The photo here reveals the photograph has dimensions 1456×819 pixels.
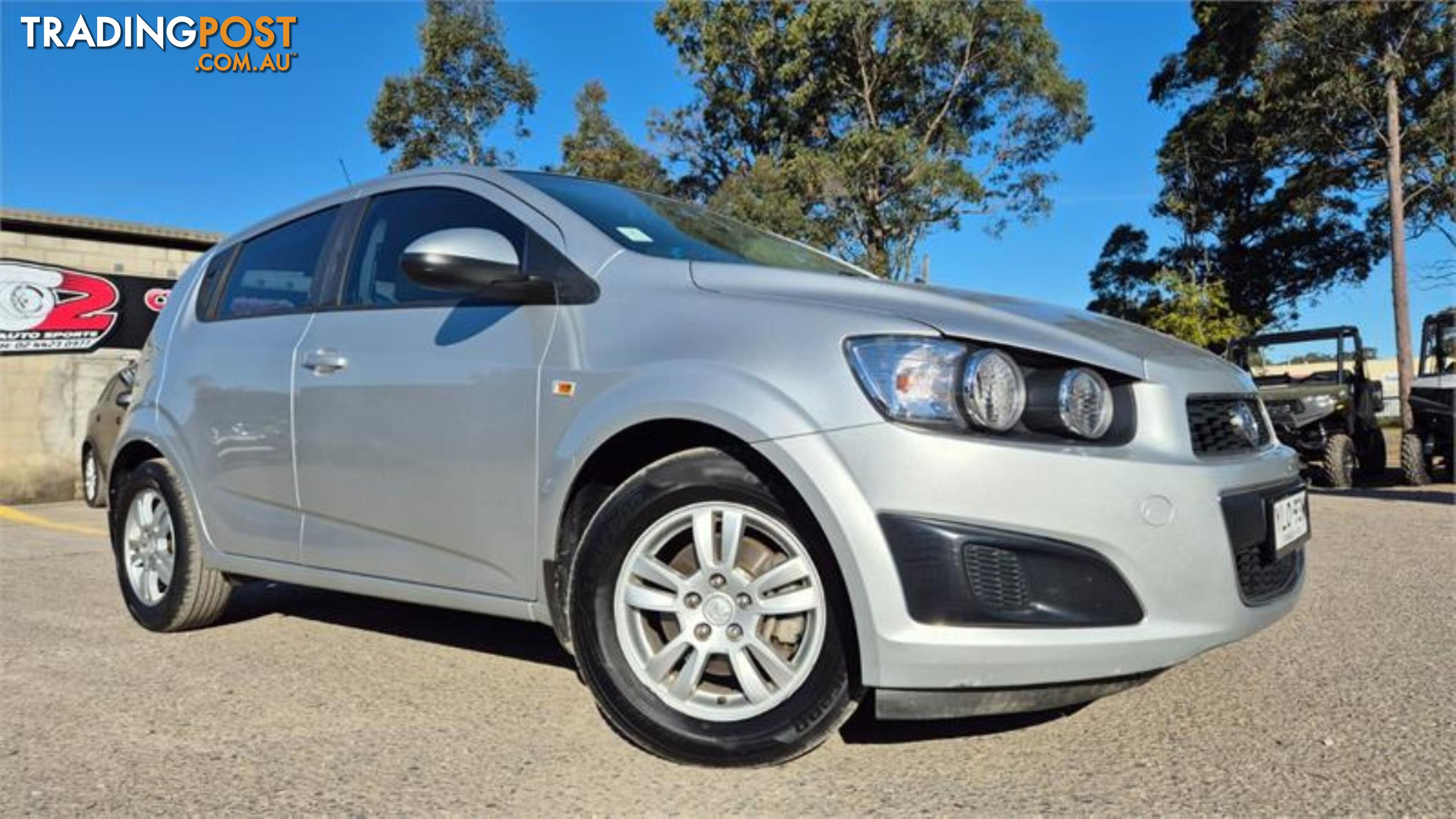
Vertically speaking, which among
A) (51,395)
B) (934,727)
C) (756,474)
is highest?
(51,395)

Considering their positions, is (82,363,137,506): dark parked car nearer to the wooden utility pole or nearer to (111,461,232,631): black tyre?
(111,461,232,631): black tyre

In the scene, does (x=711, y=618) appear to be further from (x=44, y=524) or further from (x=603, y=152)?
(x=603, y=152)

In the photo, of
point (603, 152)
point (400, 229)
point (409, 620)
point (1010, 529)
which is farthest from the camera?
point (603, 152)

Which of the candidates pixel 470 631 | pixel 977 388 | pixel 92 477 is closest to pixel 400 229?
pixel 470 631

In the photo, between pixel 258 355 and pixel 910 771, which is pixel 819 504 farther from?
pixel 258 355

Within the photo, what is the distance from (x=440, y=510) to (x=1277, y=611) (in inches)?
86.5

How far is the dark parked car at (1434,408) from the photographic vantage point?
10766 millimetres

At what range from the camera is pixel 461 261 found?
276 cm

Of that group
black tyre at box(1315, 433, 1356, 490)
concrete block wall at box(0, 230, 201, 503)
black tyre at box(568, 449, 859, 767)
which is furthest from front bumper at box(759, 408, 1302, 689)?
concrete block wall at box(0, 230, 201, 503)

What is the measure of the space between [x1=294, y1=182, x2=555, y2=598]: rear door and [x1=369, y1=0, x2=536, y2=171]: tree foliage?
2032 centimetres

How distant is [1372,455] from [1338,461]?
1619mm

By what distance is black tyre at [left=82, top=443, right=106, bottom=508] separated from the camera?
433 inches

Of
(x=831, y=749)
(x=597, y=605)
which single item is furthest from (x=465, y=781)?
(x=831, y=749)

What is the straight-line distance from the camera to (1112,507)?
2.19m
